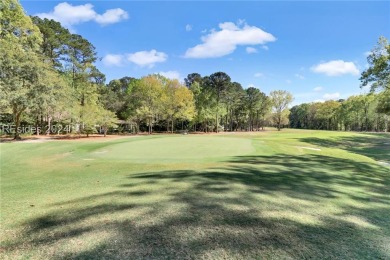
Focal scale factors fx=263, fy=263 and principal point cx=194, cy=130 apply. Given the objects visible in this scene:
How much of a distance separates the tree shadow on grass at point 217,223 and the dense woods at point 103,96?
14462 mm

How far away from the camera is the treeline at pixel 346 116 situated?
77.5 metres

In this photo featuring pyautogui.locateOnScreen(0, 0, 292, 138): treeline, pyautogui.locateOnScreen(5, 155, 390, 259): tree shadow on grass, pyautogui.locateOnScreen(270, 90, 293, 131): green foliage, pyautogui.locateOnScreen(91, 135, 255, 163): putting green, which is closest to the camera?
pyautogui.locateOnScreen(5, 155, 390, 259): tree shadow on grass

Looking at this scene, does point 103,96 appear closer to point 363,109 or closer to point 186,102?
point 186,102

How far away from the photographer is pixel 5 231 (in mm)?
3836

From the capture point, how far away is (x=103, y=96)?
57.1 meters

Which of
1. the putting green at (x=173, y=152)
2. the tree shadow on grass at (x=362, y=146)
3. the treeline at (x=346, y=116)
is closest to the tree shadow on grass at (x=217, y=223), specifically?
the putting green at (x=173, y=152)

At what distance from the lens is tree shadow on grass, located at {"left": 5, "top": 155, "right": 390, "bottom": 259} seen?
3.21 metres

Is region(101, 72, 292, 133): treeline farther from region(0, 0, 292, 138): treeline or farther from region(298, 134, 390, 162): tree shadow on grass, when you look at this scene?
region(298, 134, 390, 162): tree shadow on grass

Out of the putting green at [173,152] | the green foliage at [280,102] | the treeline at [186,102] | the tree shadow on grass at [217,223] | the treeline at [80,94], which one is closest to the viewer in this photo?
the tree shadow on grass at [217,223]

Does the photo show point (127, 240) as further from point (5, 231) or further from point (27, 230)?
point (5, 231)

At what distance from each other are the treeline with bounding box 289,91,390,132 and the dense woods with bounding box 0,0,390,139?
367 millimetres

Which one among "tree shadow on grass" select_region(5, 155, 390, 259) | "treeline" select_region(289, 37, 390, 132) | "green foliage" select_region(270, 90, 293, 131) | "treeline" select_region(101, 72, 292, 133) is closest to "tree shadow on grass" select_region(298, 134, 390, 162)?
"treeline" select_region(289, 37, 390, 132)

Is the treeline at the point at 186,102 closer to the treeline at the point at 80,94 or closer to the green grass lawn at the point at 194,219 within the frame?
the treeline at the point at 80,94

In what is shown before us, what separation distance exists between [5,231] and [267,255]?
12.1 ft
